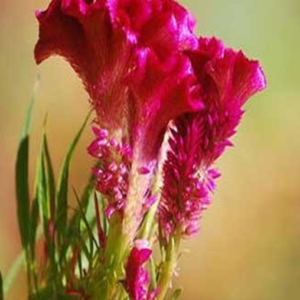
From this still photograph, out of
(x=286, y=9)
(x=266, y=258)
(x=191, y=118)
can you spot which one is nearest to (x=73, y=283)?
(x=191, y=118)

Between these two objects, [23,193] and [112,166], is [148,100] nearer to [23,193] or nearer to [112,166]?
[112,166]

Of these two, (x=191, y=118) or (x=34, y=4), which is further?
(x=34, y=4)

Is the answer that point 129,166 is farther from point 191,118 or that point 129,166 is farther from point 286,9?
point 286,9

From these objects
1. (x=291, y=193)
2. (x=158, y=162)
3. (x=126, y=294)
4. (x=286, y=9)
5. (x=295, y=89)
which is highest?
(x=286, y=9)

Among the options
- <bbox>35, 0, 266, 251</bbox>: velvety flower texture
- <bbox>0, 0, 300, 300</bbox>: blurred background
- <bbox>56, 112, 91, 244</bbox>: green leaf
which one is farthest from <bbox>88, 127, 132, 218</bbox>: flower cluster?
<bbox>0, 0, 300, 300</bbox>: blurred background

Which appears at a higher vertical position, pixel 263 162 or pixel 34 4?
pixel 34 4

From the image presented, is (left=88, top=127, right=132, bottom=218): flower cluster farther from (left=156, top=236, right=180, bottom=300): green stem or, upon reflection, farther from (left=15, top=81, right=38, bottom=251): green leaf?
(left=15, top=81, right=38, bottom=251): green leaf
